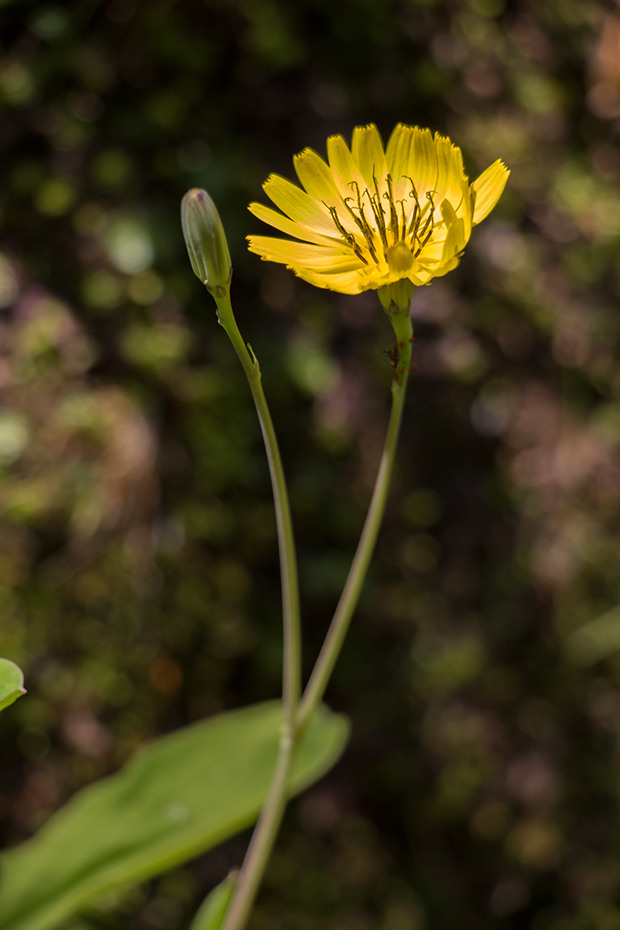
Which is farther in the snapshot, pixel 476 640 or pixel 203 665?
pixel 476 640

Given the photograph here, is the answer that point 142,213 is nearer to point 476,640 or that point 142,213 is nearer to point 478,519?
point 478,519

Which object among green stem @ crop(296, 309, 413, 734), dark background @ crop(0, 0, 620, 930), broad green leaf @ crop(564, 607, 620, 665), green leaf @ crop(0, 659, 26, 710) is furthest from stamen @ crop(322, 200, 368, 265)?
broad green leaf @ crop(564, 607, 620, 665)

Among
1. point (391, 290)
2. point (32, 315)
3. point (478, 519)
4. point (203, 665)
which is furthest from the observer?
point (478, 519)

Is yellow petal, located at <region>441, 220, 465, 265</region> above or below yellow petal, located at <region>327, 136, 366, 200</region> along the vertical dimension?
below

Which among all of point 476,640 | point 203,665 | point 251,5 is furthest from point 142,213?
point 476,640

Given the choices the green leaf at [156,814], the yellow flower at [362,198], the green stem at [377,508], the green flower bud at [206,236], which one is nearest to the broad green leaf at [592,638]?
the green leaf at [156,814]

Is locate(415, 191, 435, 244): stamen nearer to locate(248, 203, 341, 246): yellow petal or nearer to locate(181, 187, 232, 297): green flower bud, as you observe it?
locate(248, 203, 341, 246): yellow petal
